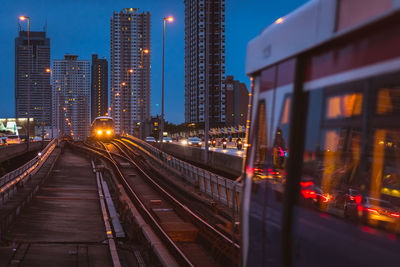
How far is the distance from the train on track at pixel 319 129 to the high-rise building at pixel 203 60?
459 ft

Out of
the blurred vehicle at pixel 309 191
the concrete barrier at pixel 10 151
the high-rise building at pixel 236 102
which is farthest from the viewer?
the high-rise building at pixel 236 102

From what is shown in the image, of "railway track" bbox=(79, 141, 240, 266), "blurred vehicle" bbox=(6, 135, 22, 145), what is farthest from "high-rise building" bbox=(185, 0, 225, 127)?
"railway track" bbox=(79, 141, 240, 266)

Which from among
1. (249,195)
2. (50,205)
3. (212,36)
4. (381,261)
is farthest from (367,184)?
(212,36)

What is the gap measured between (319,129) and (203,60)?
493 ft

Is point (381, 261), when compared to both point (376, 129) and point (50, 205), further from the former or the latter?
point (50, 205)

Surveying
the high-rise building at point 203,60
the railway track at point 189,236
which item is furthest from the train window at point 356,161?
the high-rise building at point 203,60

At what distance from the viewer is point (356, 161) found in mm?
4609

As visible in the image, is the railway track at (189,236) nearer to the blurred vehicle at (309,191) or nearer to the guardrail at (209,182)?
the guardrail at (209,182)

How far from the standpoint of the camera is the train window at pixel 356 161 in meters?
2.80

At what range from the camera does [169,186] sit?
26.1 meters

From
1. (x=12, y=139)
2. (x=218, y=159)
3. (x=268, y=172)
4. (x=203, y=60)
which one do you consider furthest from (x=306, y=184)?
(x=203, y=60)

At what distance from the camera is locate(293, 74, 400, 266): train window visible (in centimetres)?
280

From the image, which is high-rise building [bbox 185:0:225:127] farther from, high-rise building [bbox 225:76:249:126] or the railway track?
the railway track

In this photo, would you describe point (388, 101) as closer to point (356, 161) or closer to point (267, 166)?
point (267, 166)
